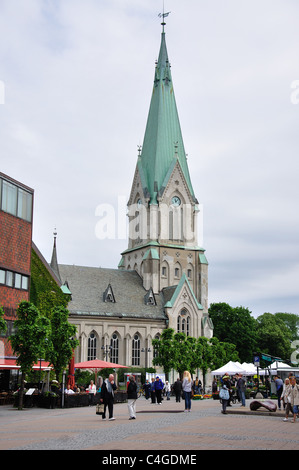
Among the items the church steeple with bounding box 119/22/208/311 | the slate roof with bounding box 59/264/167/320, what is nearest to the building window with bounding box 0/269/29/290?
the slate roof with bounding box 59/264/167/320

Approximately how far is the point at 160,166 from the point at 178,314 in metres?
21.6

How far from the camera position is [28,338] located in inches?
1324

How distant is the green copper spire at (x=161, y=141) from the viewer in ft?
294

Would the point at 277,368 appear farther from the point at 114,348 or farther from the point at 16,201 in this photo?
the point at 114,348

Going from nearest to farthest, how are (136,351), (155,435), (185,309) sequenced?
(155,435) < (136,351) < (185,309)

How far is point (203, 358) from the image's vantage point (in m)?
72.9

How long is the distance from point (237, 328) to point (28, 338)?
74989mm

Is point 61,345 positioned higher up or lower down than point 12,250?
lower down

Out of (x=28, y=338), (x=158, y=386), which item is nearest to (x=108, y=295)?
(x=158, y=386)

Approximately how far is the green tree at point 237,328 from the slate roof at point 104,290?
24.0m

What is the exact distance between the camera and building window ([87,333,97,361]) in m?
76.3
